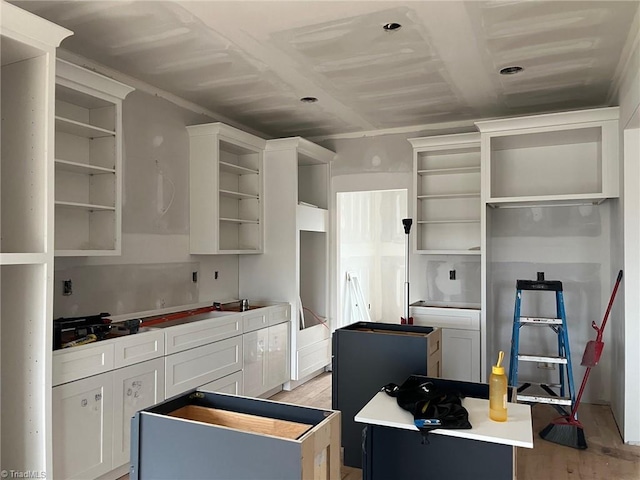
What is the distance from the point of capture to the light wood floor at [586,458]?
3084 millimetres

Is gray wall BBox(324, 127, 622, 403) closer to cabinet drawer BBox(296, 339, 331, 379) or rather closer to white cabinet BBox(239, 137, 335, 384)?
white cabinet BBox(239, 137, 335, 384)

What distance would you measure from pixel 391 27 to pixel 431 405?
212 centimetres

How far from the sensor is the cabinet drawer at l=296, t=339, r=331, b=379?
5012 mm

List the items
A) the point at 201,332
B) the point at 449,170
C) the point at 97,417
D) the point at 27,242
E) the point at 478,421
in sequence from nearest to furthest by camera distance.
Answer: the point at 478,421
the point at 27,242
the point at 97,417
the point at 201,332
the point at 449,170

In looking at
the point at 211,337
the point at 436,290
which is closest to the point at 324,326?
the point at 436,290

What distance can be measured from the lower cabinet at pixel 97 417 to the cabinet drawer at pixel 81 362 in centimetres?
4

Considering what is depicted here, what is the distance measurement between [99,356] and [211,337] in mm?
1036

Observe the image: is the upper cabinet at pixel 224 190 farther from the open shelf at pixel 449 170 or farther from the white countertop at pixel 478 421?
the white countertop at pixel 478 421

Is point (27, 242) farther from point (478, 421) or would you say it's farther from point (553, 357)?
point (553, 357)

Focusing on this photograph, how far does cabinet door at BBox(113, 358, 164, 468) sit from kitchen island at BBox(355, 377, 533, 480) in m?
1.59

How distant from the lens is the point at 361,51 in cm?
324

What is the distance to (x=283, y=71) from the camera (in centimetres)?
362

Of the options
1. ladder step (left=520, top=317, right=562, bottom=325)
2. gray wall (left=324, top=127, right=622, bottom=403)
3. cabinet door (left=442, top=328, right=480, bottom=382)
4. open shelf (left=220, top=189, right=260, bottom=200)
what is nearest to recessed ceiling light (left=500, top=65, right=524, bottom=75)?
gray wall (left=324, top=127, right=622, bottom=403)

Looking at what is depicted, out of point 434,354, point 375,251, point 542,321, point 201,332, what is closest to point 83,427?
point 201,332
